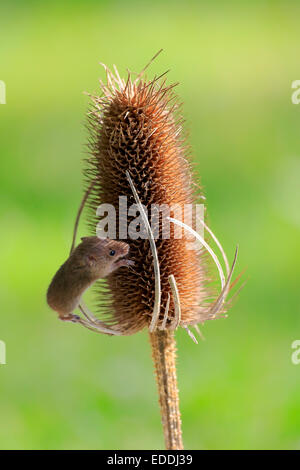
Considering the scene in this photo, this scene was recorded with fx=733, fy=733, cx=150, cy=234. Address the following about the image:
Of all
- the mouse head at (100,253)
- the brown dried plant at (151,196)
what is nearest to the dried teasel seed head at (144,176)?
the brown dried plant at (151,196)

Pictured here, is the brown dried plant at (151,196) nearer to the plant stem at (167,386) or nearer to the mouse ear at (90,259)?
the plant stem at (167,386)

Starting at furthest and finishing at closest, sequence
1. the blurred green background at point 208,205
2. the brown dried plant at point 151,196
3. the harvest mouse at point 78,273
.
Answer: the blurred green background at point 208,205 → the brown dried plant at point 151,196 → the harvest mouse at point 78,273

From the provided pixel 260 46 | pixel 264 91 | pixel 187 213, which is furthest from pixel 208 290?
pixel 260 46

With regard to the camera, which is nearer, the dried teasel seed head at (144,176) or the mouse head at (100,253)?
the mouse head at (100,253)

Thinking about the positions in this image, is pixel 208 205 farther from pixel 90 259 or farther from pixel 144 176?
pixel 90 259

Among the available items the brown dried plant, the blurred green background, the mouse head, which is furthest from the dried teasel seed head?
the blurred green background

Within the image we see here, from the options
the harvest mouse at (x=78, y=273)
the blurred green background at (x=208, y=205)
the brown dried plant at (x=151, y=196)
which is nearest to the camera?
the harvest mouse at (x=78, y=273)

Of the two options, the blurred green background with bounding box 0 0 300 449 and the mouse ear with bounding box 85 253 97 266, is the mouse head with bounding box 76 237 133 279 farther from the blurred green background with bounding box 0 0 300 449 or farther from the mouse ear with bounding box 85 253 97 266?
the blurred green background with bounding box 0 0 300 449
